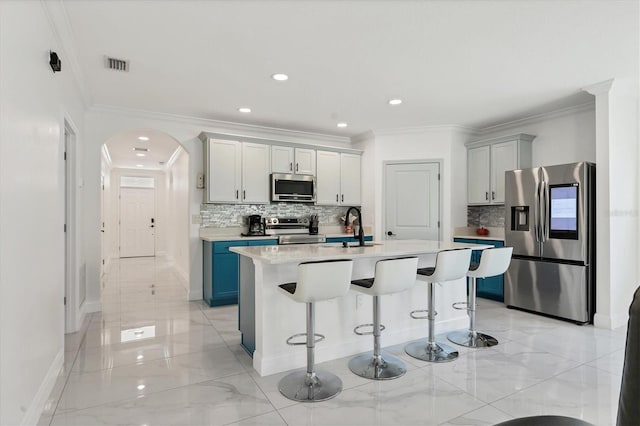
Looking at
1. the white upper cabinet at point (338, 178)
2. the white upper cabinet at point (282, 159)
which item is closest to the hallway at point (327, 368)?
the white upper cabinet at point (282, 159)

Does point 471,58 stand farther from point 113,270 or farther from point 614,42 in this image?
point 113,270

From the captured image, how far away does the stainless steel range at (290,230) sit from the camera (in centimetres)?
538

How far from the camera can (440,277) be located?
9.60ft

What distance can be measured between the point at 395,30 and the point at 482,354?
2749 mm

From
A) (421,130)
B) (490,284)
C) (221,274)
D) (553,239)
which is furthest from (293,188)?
(553,239)

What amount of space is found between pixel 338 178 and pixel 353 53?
9.92 ft

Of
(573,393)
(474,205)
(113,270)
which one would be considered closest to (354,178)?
(474,205)

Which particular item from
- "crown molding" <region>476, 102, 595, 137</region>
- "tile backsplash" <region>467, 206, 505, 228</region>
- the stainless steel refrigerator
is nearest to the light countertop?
"tile backsplash" <region>467, 206, 505, 228</region>

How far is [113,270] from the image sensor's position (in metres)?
7.62

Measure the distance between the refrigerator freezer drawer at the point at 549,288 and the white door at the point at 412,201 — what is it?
1340mm

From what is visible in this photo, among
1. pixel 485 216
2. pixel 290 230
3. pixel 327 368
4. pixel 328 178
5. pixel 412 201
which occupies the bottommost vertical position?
pixel 327 368

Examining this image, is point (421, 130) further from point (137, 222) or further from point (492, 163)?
point (137, 222)

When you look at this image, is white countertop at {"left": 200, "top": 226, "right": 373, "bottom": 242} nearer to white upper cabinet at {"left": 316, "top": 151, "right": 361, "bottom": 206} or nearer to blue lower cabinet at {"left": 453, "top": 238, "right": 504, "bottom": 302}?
white upper cabinet at {"left": 316, "top": 151, "right": 361, "bottom": 206}

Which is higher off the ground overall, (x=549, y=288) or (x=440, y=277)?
(x=440, y=277)
